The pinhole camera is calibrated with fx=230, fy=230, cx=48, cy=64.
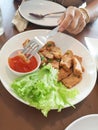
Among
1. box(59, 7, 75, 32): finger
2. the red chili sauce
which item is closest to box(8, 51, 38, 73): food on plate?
the red chili sauce

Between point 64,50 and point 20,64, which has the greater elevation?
point 20,64

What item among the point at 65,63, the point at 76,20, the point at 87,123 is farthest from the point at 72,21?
the point at 87,123

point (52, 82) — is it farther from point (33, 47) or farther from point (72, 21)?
point (72, 21)

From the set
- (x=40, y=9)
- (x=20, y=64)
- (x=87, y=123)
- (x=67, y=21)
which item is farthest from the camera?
(x=40, y=9)

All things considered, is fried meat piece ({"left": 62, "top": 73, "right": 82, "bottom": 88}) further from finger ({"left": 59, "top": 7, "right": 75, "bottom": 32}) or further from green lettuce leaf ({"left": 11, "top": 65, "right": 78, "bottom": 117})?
finger ({"left": 59, "top": 7, "right": 75, "bottom": 32})

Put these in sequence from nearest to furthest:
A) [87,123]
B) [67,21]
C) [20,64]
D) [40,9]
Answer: [87,123] < [20,64] < [67,21] < [40,9]

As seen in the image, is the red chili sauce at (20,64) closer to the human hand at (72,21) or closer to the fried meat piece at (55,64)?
the fried meat piece at (55,64)

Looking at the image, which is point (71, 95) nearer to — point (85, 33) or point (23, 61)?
point (23, 61)
